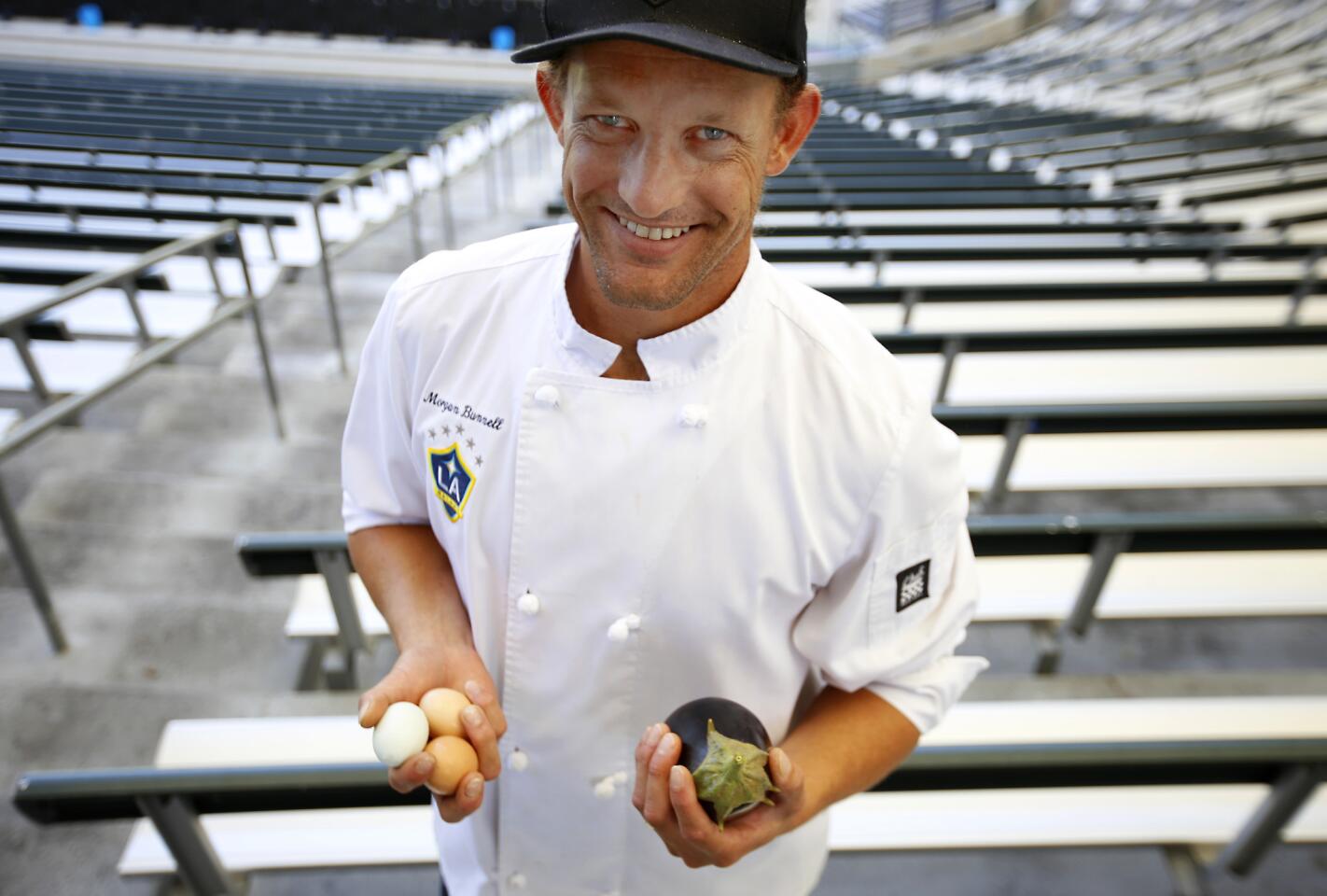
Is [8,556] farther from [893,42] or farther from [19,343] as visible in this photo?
[893,42]

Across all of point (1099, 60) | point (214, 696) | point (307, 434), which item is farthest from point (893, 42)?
point (214, 696)

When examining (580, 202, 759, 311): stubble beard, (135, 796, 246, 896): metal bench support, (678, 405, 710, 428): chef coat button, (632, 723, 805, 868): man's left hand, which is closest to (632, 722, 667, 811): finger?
(632, 723, 805, 868): man's left hand

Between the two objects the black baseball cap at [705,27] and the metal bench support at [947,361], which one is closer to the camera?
the black baseball cap at [705,27]

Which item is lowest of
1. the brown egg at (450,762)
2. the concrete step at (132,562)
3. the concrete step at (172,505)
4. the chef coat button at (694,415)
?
the concrete step at (132,562)

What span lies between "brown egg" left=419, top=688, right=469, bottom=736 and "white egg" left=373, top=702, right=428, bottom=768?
0.04 ft

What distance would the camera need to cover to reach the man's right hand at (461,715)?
821 millimetres

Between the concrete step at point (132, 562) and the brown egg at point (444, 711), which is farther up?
the brown egg at point (444, 711)

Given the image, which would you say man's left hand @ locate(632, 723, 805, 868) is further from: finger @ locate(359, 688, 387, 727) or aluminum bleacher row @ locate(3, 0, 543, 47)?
aluminum bleacher row @ locate(3, 0, 543, 47)

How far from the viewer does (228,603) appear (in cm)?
237

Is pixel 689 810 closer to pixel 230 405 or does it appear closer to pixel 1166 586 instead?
pixel 1166 586

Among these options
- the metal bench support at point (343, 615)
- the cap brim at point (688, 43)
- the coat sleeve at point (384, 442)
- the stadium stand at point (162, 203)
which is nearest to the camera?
the cap brim at point (688, 43)

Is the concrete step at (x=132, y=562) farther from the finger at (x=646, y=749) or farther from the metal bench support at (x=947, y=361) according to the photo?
the metal bench support at (x=947, y=361)

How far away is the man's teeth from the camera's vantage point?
2.69 feet

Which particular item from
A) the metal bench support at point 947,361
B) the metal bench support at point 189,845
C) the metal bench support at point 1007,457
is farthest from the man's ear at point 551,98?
the metal bench support at point 947,361
